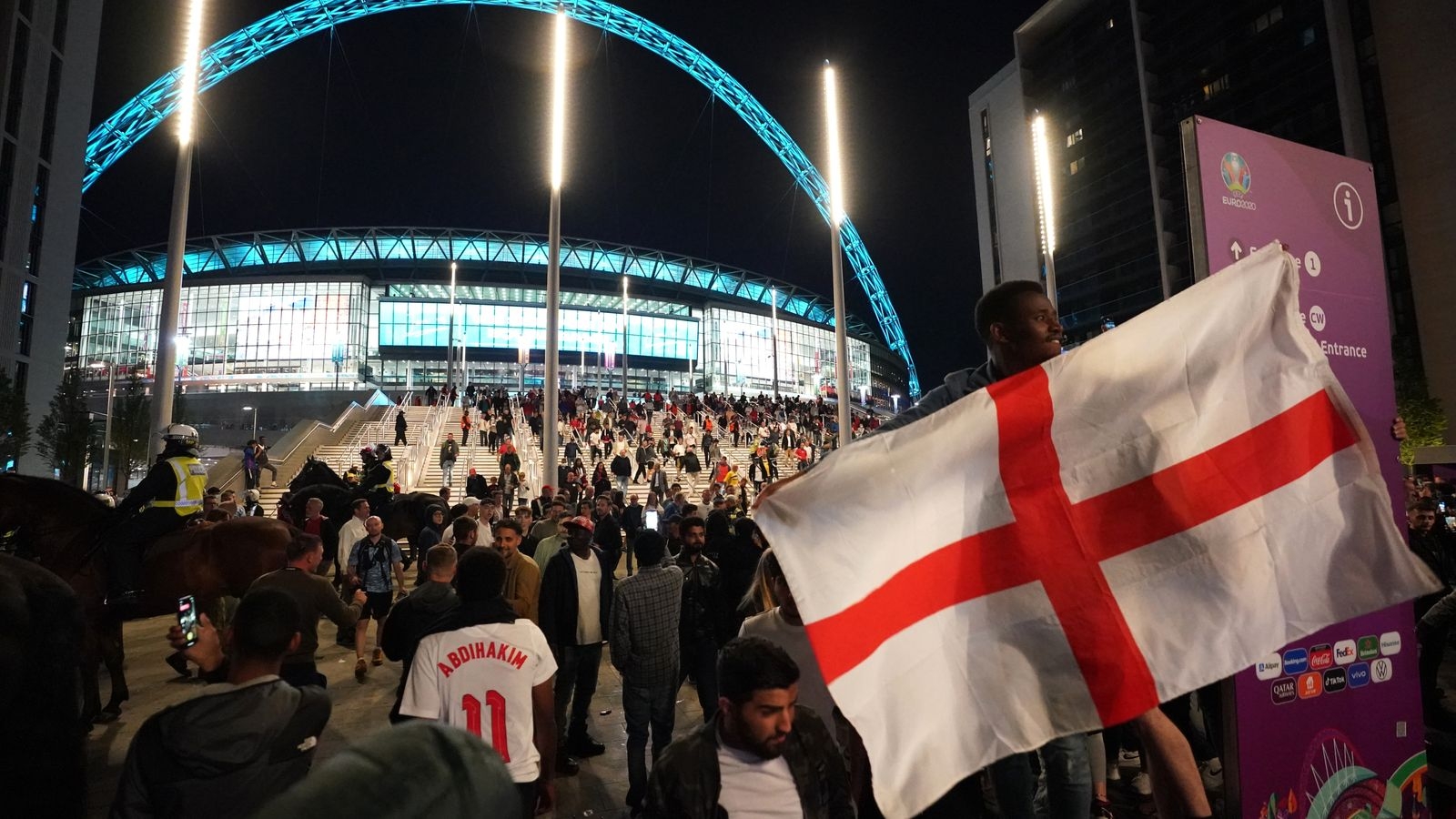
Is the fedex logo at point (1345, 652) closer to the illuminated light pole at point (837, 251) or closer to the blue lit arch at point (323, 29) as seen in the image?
the illuminated light pole at point (837, 251)

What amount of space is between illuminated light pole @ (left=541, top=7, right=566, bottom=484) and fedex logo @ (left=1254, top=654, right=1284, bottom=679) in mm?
13368

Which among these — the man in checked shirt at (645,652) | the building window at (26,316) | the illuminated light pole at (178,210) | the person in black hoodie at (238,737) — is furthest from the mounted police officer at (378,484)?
the building window at (26,316)

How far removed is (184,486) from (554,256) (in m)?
10.4

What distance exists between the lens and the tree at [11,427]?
3412 centimetres

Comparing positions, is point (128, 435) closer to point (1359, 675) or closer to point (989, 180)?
point (1359, 675)

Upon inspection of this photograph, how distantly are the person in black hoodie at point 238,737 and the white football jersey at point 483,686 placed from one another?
0.64 m

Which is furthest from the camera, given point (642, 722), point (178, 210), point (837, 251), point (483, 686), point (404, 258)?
point (404, 258)

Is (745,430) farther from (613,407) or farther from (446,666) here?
(446,666)

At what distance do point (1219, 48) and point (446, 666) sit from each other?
72.7m

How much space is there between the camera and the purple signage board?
3.77 m

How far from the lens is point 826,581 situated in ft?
7.70

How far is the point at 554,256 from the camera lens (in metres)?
16.6

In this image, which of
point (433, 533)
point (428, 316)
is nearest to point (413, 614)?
point (433, 533)

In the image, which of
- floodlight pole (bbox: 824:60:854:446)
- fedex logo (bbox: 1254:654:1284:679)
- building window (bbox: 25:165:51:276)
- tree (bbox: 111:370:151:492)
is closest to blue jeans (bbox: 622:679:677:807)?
fedex logo (bbox: 1254:654:1284:679)
